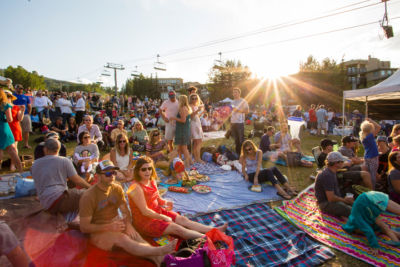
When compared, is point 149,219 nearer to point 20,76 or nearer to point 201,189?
point 201,189

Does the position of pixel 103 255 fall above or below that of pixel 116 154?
below

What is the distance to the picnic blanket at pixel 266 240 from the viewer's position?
2.63 meters

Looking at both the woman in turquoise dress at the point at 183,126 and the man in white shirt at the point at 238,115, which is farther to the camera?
the man in white shirt at the point at 238,115

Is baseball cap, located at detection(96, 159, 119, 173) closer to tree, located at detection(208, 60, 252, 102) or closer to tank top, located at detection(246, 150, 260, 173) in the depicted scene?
tank top, located at detection(246, 150, 260, 173)

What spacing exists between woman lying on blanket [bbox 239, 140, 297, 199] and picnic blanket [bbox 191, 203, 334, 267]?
3.16 ft

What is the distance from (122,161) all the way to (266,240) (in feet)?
12.0

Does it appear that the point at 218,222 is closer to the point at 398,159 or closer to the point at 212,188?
the point at 212,188

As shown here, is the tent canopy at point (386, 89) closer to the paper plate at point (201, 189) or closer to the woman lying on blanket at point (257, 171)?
the woman lying on blanket at point (257, 171)

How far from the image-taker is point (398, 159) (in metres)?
3.62

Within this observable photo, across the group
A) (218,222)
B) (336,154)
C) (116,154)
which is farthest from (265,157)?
(116,154)

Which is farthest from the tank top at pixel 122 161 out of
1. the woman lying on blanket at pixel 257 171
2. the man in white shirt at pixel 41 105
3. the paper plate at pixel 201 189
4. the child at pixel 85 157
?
the man in white shirt at pixel 41 105

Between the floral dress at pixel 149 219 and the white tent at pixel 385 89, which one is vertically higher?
the white tent at pixel 385 89

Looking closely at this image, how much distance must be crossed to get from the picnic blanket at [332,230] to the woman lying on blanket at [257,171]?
44 centimetres

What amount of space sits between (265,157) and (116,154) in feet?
15.5
